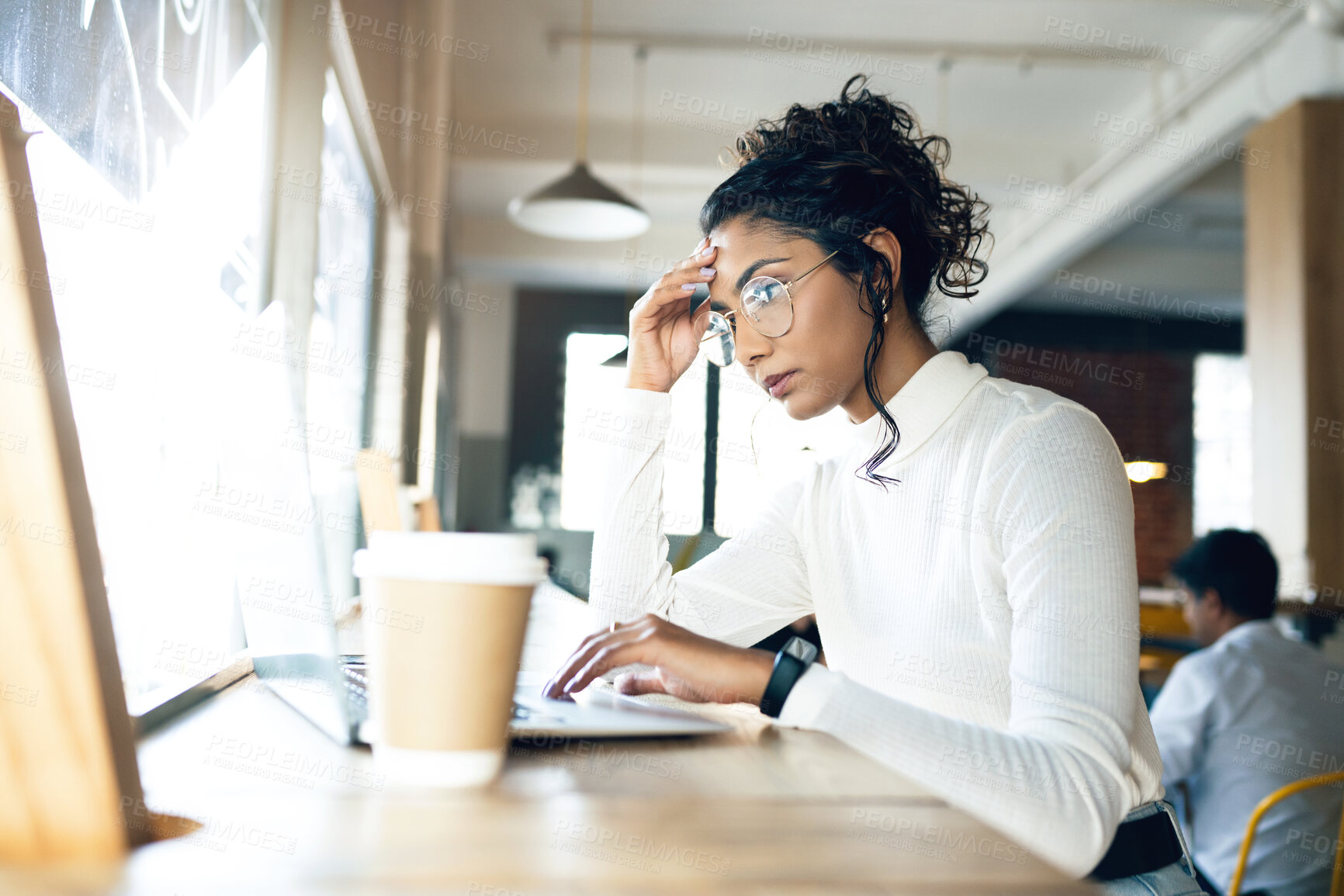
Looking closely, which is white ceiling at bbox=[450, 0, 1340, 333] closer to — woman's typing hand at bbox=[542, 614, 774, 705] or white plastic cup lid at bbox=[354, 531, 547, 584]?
woman's typing hand at bbox=[542, 614, 774, 705]

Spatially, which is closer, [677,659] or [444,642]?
[444,642]

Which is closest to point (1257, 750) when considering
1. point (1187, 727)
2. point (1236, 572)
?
point (1187, 727)

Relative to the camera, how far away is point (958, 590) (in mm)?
1214

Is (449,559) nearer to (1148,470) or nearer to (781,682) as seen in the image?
(781,682)

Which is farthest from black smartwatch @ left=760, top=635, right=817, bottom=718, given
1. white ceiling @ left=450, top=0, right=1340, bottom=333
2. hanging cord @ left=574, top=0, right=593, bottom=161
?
white ceiling @ left=450, top=0, right=1340, bottom=333

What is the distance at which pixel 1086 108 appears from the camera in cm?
621

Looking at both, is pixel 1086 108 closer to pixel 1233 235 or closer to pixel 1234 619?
pixel 1233 235

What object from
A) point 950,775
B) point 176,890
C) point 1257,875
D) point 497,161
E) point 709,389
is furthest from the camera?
point 709,389

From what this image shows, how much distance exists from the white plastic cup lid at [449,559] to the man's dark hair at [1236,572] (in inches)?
112

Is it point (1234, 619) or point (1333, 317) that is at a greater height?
point (1333, 317)

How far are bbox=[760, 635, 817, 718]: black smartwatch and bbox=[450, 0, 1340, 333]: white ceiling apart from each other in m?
4.88

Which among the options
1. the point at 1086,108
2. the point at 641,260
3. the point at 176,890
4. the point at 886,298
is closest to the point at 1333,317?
the point at 1086,108

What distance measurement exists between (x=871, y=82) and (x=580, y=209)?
8.00 ft

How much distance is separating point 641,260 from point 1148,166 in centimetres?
404
